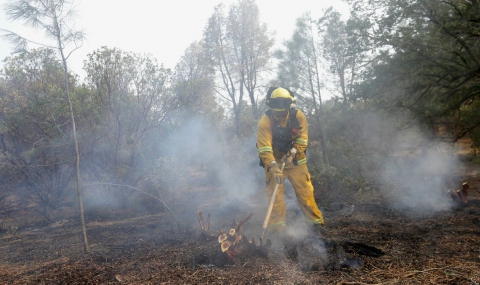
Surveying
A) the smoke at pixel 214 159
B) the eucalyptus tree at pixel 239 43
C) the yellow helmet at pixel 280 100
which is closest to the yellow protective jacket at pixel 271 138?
the yellow helmet at pixel 280 100

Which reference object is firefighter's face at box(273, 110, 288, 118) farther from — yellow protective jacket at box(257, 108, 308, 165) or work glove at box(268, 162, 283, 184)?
work glove at box(268, 162, 283, 184)

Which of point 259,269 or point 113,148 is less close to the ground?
point 113,148

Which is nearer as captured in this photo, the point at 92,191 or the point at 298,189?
the point at 298,189

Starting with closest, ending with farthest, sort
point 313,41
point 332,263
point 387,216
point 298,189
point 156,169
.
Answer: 1. point 332,263
2. point 298,189
3. point 387,216
4. point 156,169
5. point 313,41

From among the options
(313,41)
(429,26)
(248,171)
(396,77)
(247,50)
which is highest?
(247,50)

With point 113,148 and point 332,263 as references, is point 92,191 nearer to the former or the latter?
point 113,148

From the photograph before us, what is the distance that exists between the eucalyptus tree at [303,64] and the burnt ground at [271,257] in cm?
839

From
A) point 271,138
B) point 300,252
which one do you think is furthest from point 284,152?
point 300,252

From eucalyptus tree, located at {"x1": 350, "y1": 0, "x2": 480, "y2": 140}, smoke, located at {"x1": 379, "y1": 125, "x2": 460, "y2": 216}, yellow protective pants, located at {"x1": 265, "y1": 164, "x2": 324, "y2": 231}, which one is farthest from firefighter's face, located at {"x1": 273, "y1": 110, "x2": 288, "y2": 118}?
eucalyptus tree, located at {"x1": 350, "y1": 0, "x2": 480, "y2": 140}

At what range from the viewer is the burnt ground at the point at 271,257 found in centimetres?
304

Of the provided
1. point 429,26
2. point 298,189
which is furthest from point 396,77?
point 298,189

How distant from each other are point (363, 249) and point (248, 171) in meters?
8.08

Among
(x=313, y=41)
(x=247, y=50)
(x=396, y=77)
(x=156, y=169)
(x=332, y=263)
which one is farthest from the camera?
(x=247, y=50)

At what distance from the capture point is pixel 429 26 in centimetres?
701
